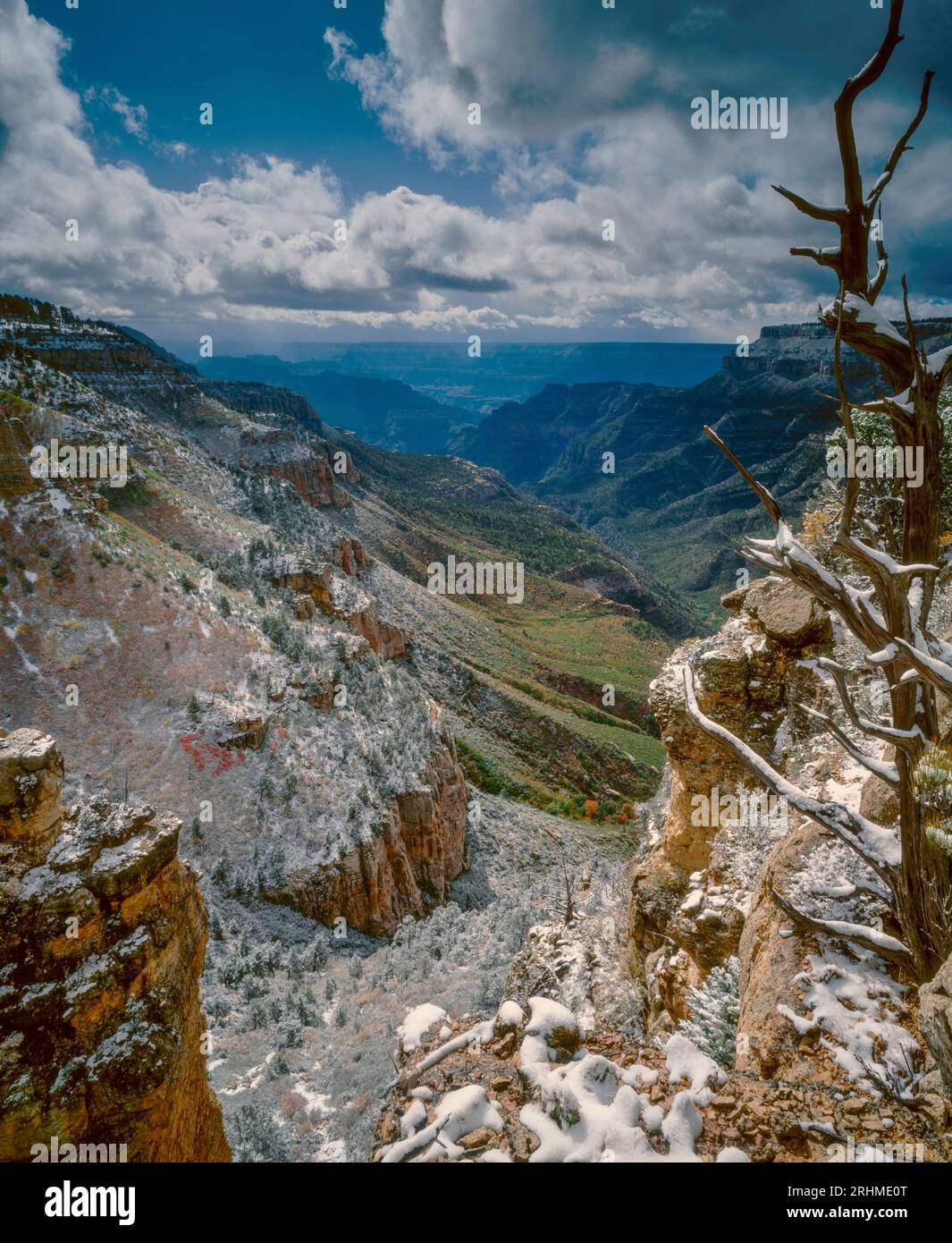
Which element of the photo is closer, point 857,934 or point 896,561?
point 896,561

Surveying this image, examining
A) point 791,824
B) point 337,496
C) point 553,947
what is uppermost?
point 337,496

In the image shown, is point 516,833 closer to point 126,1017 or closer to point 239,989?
point 239,989

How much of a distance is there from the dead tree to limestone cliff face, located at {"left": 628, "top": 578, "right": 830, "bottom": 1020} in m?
4.60

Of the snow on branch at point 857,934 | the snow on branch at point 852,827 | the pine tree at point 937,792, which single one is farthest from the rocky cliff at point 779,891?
the pine tree at point 937,792

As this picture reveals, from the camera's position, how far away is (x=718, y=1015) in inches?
243

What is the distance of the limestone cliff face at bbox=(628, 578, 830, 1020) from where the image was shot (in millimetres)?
9000

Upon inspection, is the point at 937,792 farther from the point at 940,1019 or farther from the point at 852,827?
the point at 940,1019

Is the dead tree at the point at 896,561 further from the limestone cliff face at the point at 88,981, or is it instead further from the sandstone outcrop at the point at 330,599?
the sandstone outcrop at the point at 330,599

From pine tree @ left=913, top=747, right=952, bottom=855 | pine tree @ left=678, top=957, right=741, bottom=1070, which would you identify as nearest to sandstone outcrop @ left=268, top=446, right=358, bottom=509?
pine tree @ left=678, top=957, right=741, bottom=1070

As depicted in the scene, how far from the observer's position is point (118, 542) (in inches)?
1031

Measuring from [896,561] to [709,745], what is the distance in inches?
278

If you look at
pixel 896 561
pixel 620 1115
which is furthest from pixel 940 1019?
pixel 896 561

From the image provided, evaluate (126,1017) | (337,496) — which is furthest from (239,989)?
(337,496)

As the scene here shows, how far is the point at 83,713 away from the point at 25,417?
56.5ft
